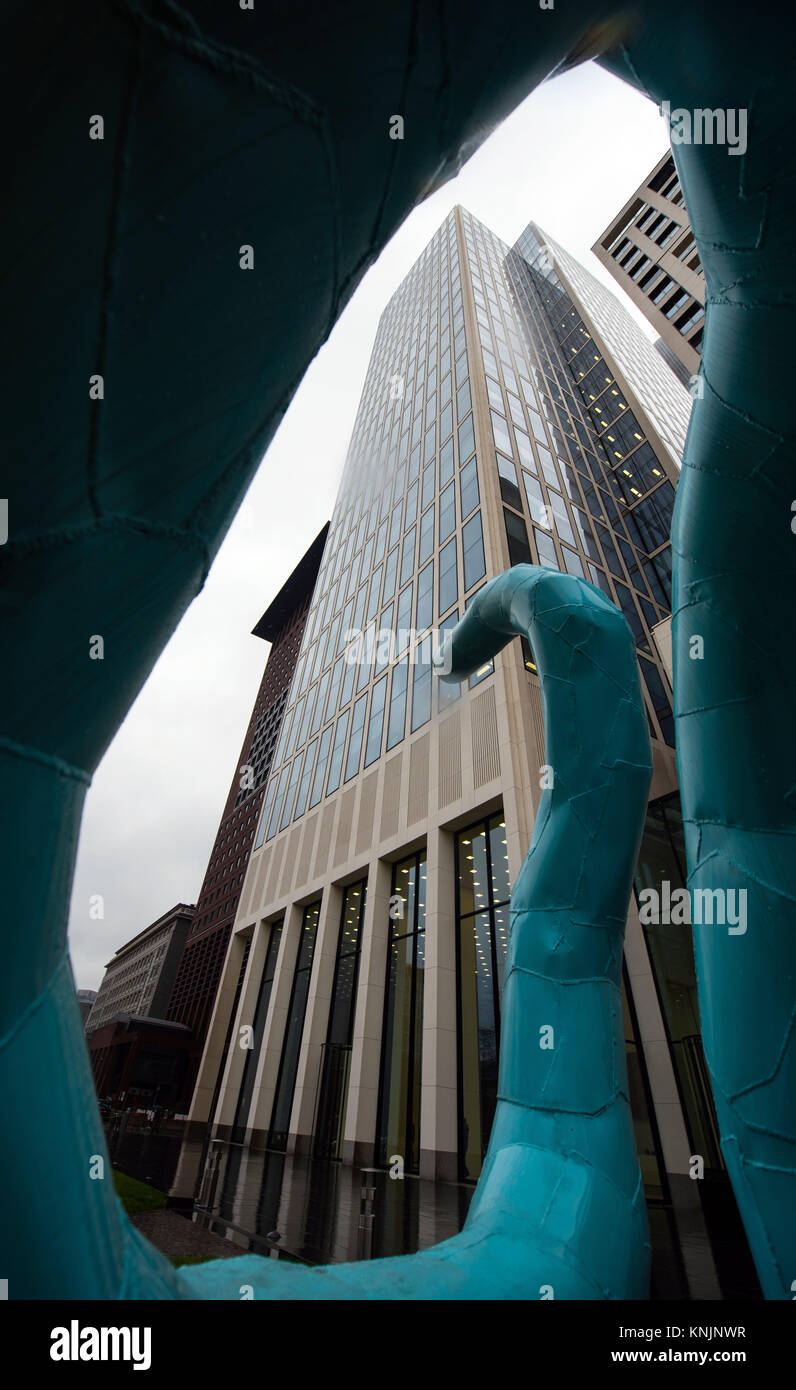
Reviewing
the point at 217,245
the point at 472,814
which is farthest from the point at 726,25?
the point at 472,814

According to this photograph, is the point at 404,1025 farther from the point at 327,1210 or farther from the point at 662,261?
the point at 662,261

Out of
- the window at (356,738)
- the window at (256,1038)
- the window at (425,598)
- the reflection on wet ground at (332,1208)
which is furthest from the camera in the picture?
the window at (356,738)

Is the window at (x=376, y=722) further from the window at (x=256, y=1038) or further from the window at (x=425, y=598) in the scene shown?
the window at (x=256, y=1038)

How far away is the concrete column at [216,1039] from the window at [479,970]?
13.8 meters

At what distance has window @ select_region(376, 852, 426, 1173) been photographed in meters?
14.1

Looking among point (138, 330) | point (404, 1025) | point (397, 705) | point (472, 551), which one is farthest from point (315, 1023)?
point (138, 330)

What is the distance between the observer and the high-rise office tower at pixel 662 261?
114 feet

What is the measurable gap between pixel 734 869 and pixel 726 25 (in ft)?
8.74

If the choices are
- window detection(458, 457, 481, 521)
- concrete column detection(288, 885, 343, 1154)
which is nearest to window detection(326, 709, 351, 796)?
concrete column detection(288, 885, 343, 1154)

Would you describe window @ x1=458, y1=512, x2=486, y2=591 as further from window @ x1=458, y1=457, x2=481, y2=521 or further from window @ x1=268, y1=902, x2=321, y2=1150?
window @ x1=268, y1=902, x2=321, y2=1150

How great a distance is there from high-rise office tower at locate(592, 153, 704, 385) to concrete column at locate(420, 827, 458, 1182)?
101ft

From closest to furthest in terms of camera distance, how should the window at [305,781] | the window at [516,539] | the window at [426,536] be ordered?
the window at [516,539] < the window at [426,536] < the window at [305,781]

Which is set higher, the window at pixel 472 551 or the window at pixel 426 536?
the window at pixel 426 536

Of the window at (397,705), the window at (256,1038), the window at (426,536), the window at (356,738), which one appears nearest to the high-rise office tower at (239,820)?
the window at (256,1038)
